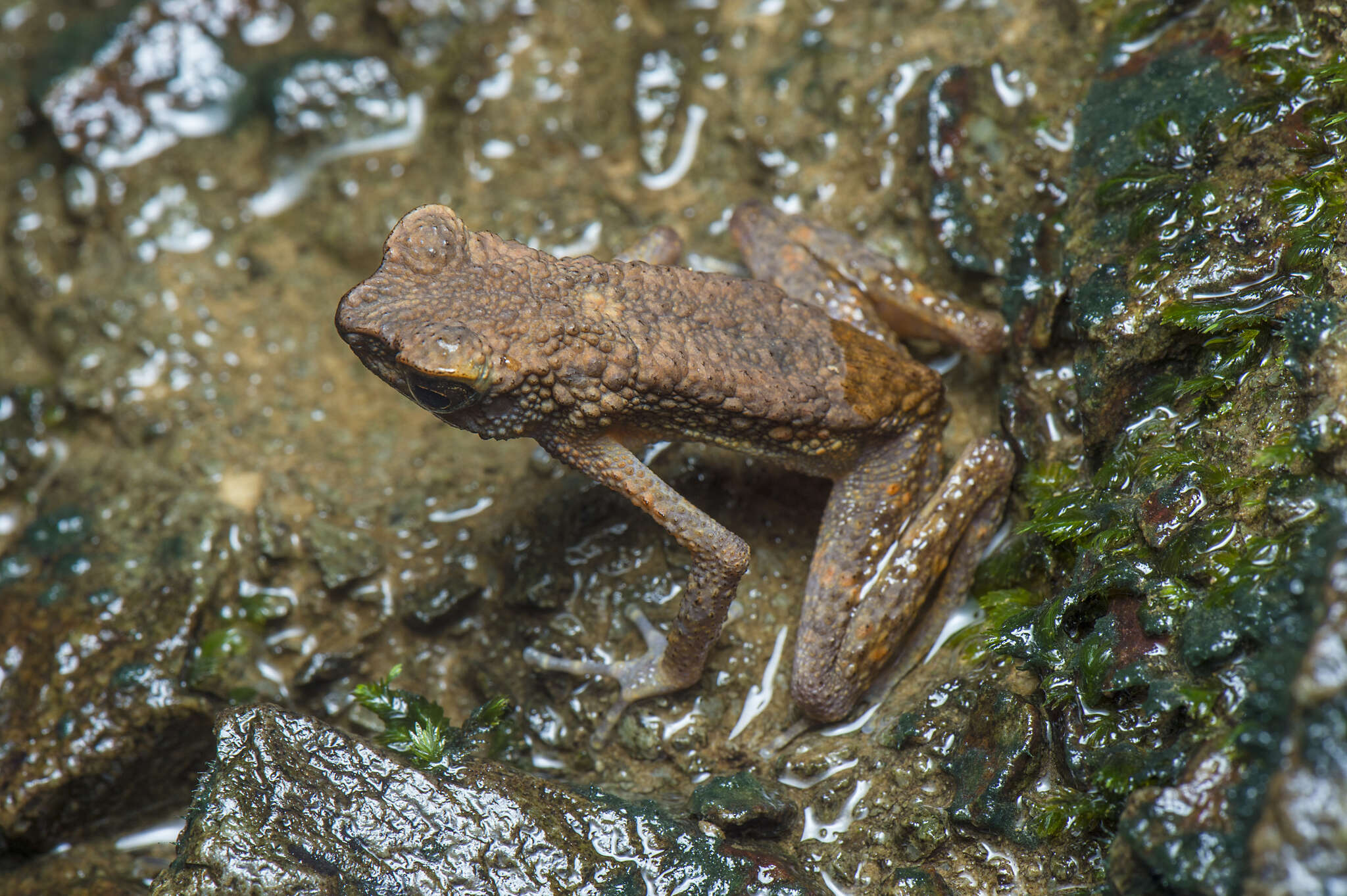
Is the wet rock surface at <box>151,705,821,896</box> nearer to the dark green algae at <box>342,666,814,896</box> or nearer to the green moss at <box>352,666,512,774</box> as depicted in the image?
the dark green algae at <box>342,666,814,896</box>

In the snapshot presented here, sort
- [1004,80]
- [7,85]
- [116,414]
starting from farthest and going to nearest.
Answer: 1. [7,85]
2. [116,414]
3. [1004,80]

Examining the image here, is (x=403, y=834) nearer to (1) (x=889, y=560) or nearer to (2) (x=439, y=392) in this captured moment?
(2) (x=439, y=392)

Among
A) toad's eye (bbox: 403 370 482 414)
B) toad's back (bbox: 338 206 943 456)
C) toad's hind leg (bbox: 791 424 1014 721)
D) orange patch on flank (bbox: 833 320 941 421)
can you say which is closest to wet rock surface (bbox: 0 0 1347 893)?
toad's hind leg (bbox: 791 424 1014 721)

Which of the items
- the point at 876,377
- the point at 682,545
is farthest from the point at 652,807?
the point at 876,377

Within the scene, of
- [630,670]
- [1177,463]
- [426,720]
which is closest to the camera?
[1177,463]

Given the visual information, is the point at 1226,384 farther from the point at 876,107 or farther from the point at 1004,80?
the point at 876,107

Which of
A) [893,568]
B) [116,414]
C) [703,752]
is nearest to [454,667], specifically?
[703,752]
